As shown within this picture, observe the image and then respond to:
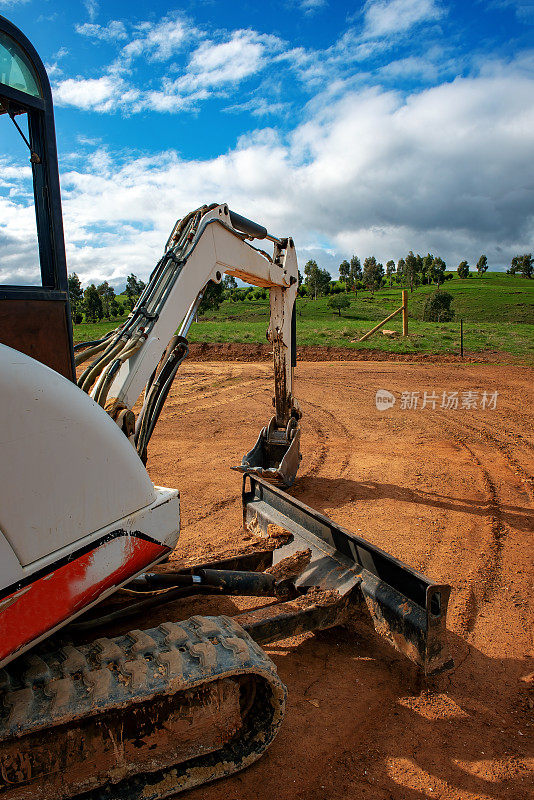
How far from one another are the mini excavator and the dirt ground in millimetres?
327

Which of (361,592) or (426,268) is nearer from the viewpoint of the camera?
(361,592)

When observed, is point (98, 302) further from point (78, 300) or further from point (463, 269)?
point (463, 269)

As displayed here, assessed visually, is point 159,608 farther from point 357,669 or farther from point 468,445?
point 468,445

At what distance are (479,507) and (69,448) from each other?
538 cm

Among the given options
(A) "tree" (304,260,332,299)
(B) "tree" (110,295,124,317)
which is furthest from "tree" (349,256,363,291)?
(B) "tree" (110,295,124,317)

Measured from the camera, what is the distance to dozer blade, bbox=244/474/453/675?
Result: 2.98 meters

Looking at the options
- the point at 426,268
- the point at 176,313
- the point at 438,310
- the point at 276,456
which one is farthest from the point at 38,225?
the point at 426,268

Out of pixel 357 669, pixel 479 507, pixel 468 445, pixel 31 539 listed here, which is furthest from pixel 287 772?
pixel 468 445

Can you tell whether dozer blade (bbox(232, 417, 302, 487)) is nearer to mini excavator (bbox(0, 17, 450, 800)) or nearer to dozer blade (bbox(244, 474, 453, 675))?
dozer blade (bbox(244, 474, 453, 675))

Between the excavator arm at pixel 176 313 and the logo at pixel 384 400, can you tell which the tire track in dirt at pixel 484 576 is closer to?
the excavator arm at pixel 176 313

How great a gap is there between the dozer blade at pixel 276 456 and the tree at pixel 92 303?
5431cm

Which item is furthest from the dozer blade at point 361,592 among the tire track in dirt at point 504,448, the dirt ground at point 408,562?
the tire track in dirt at point 504,448

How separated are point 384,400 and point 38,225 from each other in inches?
431

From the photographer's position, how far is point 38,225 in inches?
97.6
